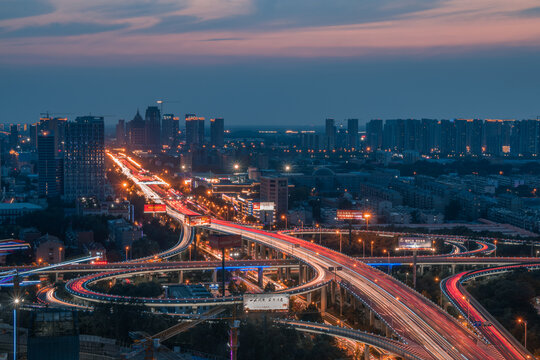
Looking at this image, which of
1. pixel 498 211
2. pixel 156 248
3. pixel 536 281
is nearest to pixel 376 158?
pixel 498 211

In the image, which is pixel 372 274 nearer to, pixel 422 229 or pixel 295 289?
pixel 295 289

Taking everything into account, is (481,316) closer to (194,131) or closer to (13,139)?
(13,139)

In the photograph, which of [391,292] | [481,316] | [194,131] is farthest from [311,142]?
[481,316]

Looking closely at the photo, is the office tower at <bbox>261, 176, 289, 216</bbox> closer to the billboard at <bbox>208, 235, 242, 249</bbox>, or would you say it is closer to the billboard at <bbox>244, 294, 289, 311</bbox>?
the billboard at <bbox>208, 235, 242, 249</bbox>

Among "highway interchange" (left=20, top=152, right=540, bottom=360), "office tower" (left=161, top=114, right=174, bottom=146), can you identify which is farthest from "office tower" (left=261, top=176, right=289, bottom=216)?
"office tower" (left=161, top=114, right=174, bottom=146)

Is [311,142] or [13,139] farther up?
[13,139]

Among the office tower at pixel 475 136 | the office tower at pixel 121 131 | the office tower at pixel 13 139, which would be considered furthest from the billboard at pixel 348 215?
the office tower at pixel 121 131
